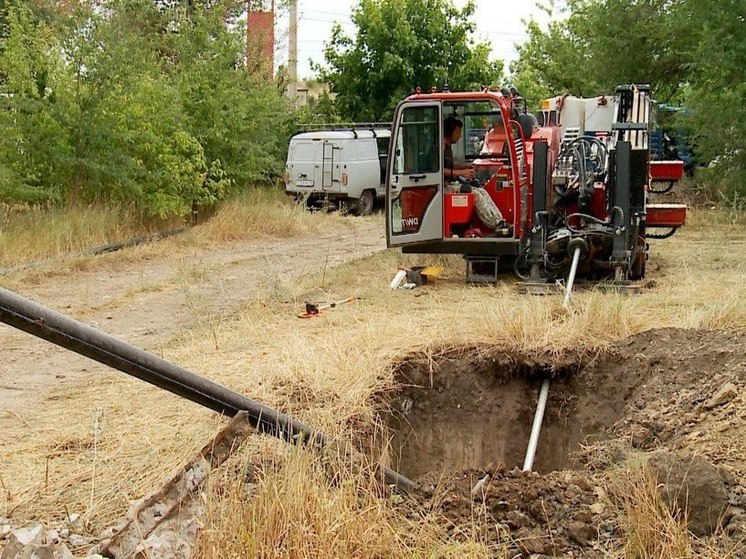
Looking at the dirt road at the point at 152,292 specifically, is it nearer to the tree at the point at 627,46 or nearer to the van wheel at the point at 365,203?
the van wheel at the point at 365,203

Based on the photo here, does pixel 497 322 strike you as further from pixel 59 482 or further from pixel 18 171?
pixel 18 171

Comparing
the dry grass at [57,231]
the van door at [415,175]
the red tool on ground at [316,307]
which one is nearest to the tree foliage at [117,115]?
the dry grass at [57,231]

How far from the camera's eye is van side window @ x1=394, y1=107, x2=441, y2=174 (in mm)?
11391

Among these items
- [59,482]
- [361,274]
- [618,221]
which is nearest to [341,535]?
[59,482]

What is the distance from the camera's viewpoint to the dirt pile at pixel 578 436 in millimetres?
4270

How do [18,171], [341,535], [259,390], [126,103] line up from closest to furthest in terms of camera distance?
[341,535]
[259,390]
[18,171]
[126,103]

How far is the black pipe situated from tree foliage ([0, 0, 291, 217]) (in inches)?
417

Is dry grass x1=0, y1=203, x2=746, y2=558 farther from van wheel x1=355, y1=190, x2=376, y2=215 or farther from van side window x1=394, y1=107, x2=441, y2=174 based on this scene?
van wheel x1=355, y1=190, x2=376, y2=215

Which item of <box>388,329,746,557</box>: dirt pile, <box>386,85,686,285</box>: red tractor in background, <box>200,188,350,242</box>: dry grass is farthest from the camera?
<box>200,188,350,242</box>: dry grass

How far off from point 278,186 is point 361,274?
11.5 metres

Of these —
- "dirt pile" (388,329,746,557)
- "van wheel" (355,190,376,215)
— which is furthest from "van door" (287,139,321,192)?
"dirt pile" (388,329,746,557)

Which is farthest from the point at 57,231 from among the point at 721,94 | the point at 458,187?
the point at 721,94

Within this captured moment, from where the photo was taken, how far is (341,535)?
12.8 feet

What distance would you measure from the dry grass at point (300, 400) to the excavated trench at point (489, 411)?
192 millimetres
